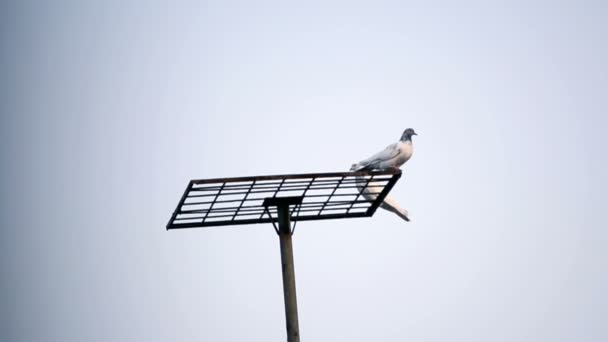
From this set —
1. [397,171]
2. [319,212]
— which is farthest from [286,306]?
[397,171]

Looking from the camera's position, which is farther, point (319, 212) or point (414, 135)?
point (414, 135)

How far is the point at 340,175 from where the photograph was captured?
14.3 metres

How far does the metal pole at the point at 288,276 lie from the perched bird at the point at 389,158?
3863mm

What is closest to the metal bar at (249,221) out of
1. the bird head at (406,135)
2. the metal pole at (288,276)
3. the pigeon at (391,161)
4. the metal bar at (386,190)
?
the metal pole at (288,276)

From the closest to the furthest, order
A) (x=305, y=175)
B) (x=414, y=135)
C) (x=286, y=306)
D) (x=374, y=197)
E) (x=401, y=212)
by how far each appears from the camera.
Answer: (x=305, y=175) → (x=286, y=306) → (x=374, y=197) → (x=401, y=212) → (x=414, y=135)

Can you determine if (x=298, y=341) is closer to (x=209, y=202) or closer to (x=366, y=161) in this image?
(x=209, y=202)

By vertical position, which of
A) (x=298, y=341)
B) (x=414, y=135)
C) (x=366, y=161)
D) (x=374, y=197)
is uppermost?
(x=414, y=135)

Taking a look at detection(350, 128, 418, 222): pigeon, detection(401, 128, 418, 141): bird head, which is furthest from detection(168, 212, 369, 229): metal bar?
detection(401, 128, 418, 141): bird head

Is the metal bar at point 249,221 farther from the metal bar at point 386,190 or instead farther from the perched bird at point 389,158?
the perched bird at point 389,158

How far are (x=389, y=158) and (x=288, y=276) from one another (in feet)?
17.6

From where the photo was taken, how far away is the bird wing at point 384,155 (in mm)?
19109

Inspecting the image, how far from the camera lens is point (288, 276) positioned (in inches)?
586

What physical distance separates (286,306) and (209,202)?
215cm

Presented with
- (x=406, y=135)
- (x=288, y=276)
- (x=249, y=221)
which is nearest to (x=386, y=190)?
(x=288, y=276)
